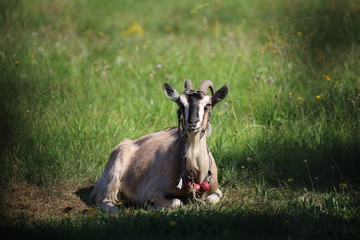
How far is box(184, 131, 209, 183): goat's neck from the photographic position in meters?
5.68

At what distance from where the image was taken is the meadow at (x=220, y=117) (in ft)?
17.4

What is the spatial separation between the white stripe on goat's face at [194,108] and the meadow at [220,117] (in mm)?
850

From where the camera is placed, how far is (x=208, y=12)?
15141 millimetres

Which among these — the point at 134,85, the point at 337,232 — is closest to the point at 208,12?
the point at 134,85

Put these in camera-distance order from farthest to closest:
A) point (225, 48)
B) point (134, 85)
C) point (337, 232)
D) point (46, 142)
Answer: point (225, 48)
point (134, 85)
point (46, 142)
point (337, 232)

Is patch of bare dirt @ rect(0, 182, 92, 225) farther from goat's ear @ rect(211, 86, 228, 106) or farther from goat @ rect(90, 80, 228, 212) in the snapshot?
goat's ear @ rect(211, 86, 228, 106)

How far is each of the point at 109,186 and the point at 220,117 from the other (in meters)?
2.26

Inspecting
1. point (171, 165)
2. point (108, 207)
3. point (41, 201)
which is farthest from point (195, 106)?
point (41, 201)

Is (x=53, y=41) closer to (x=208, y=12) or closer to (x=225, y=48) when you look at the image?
(x=225, y=48)

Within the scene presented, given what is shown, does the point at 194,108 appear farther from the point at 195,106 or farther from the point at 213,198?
the point at 213,198

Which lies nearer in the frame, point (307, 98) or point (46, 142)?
point (46, 142)

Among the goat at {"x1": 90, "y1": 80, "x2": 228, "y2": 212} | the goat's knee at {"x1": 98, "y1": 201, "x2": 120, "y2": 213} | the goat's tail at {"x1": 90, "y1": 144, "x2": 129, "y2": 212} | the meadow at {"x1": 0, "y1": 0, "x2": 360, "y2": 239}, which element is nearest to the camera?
the meadow at {"x1": 0, "y1": 0, "x2": 360, "y2": 239}

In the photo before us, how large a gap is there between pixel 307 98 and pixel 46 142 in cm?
380

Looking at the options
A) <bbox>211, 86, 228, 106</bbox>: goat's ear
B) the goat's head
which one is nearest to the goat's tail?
the goat's head
